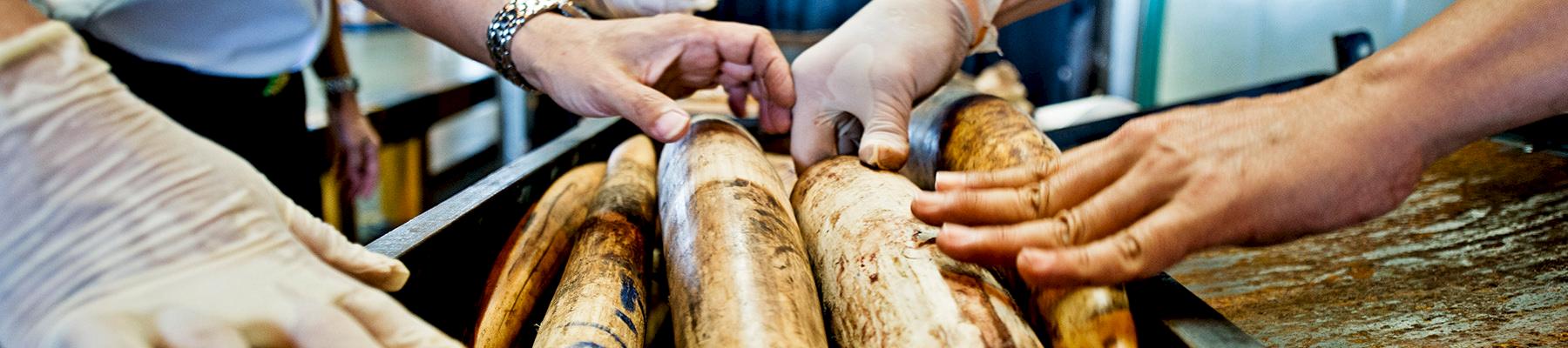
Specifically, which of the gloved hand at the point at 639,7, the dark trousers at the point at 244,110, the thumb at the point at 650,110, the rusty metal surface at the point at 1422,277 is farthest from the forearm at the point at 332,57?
the rusty metal surface at the point at 1422,277

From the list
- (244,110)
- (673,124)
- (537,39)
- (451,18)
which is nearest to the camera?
(673,124)

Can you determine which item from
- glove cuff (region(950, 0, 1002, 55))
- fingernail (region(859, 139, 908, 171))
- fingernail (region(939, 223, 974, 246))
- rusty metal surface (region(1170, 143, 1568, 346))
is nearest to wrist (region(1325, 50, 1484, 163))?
rusty metal surface (region(1170, 143, 1568, 346))

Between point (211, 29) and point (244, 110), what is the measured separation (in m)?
0.33

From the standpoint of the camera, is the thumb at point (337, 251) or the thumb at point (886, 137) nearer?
the thumb at point (337, 251)

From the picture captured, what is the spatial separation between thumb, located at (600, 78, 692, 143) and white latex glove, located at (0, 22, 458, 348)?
0.70m

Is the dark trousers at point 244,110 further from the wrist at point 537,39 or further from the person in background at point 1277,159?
the person in background at point 1277,159

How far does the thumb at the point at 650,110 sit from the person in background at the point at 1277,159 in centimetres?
54

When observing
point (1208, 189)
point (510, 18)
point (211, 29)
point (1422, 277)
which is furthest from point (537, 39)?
point (1422, 277)

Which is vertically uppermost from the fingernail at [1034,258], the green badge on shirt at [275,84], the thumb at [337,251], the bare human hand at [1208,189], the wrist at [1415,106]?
the wrist at [1415,106]

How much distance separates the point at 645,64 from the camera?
5.30ft

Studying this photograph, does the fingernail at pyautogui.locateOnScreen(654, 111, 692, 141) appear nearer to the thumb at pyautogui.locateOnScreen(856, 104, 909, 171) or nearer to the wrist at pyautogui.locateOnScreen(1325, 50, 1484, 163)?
the thumb at pyautogui.locateOnScreen(856, 104, 909, 171)

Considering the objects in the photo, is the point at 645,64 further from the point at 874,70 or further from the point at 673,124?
the point at 874,70

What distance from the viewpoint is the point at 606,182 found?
161 cm

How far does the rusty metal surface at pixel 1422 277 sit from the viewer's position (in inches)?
43.6
